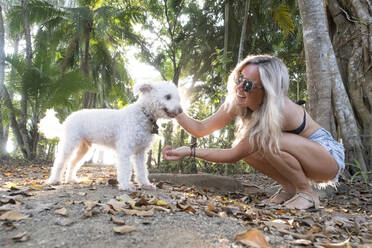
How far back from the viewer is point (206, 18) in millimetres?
11180

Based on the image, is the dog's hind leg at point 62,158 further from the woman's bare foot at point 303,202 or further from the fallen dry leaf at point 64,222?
the woman's bare foot at point 303,202

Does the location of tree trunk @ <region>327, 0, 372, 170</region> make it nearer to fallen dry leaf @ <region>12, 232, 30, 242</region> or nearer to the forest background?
the forest background

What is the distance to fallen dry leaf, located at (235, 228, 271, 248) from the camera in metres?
1.59

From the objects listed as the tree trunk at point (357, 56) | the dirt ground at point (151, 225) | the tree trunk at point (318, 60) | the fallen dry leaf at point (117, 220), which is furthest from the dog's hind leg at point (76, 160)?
the tree trunk at point (357, 56)

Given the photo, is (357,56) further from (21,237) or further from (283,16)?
(21,237)

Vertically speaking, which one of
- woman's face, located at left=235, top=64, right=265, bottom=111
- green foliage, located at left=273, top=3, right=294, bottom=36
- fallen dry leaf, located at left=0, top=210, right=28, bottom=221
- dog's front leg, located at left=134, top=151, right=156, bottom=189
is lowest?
fallen dry leaf, located at left=0, top=210, right=28, bottom=221

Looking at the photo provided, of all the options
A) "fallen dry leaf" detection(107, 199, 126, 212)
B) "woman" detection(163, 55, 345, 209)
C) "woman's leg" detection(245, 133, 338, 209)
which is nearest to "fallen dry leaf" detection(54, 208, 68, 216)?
"fallen dry leaf" detection(107, 199, 126, 212)

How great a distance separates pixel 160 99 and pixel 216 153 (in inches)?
32.4

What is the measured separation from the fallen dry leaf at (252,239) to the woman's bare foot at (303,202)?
1397 millimetres

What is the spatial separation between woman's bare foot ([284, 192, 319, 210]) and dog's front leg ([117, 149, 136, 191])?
62.7 inches

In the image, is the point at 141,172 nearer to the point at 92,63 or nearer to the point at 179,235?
the point at 179,235

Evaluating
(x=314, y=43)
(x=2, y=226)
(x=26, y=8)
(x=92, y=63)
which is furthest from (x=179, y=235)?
(x=92, y=63)

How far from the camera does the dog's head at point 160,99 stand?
3123mm

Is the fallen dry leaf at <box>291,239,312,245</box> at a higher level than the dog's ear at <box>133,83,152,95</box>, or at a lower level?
lower
